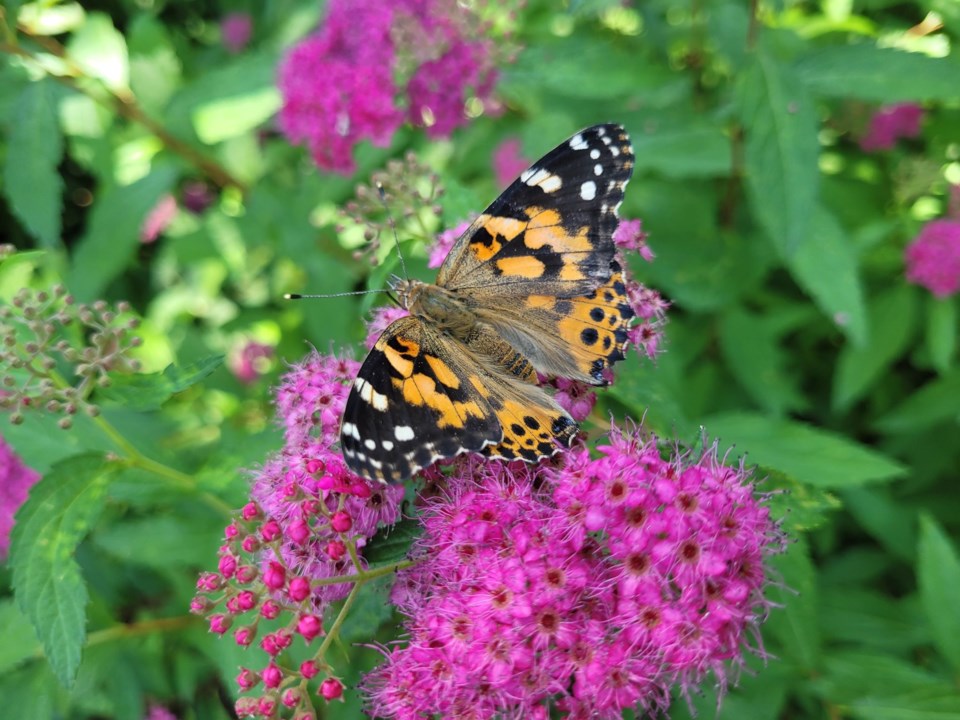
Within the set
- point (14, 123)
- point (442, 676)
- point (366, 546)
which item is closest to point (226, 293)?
point (14, 123)

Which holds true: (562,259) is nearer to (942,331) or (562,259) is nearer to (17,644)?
(942,331)

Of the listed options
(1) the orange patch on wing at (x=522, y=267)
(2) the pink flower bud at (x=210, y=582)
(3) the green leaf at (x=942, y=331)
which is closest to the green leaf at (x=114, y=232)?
(1) the orange patch on wing at (x=522, y=267)

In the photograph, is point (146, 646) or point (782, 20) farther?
point (782, 20)

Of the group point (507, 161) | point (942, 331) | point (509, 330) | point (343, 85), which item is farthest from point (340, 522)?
point (942, 331)

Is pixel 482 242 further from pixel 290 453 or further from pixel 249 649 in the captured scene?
pixel 249 649

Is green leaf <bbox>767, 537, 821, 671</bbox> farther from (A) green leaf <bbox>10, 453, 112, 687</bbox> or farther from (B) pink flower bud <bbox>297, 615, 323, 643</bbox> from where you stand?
(A) green leaf <bbox>10, 453, 112, 687</bbox>

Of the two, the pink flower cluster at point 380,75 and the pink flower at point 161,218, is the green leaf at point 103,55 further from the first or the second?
the pink flower at point 161,218

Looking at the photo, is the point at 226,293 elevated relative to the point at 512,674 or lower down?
lower down

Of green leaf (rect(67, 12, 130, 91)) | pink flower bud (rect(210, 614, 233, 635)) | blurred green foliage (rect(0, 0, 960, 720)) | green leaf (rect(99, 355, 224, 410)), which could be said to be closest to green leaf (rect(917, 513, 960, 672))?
blurred green foliage (rect(0, 0, 960, 720))
